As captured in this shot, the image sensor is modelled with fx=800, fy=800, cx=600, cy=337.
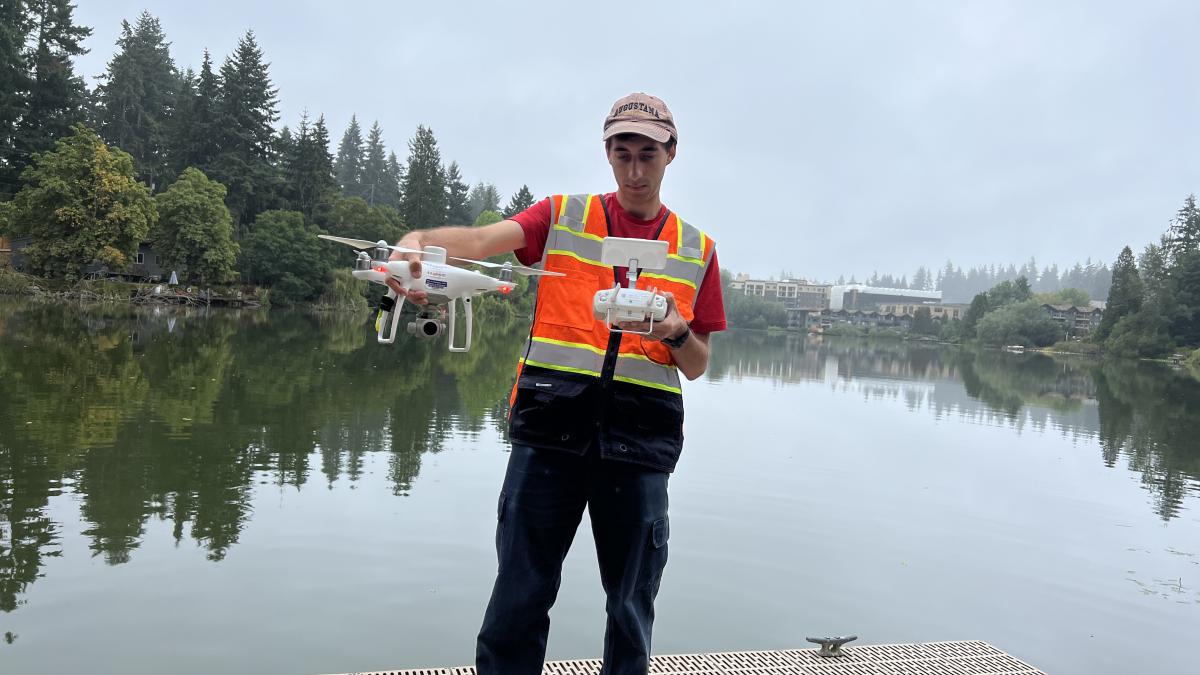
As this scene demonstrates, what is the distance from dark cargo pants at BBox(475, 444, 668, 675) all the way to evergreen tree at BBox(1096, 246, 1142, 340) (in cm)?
10216

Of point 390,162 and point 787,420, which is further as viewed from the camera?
point 390,162

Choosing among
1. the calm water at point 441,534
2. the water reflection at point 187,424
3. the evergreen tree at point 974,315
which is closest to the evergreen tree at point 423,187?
the water reflection at point 187,424

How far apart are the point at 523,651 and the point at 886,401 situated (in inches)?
1011

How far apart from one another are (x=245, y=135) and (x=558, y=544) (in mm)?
72719

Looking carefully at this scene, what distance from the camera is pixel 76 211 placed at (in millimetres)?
43594

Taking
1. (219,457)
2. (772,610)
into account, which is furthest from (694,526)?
(219,457)

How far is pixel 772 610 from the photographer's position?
6.84 meters

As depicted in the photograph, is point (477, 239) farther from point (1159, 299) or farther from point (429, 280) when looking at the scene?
point (1159, 299)

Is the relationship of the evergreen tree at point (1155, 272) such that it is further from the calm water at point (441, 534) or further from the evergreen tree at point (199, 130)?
the evergreen tree at point (199, 130)

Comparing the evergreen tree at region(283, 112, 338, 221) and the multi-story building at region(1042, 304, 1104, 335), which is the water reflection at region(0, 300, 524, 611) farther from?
the multi-story building at region(1042, 304, 1104, 335)

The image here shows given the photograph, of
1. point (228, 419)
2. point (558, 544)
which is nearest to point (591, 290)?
point (558, 544)

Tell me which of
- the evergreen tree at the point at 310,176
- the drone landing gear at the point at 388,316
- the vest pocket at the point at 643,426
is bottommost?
the vest pocket at the point at 643,426

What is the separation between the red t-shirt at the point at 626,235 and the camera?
2986 millimetres

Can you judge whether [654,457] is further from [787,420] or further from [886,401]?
[886,401]
